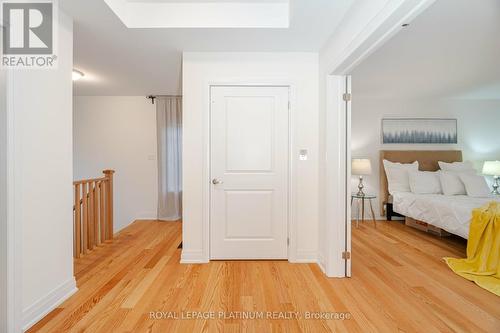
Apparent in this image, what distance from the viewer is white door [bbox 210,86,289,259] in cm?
289

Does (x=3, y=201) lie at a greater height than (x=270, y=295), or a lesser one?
greater

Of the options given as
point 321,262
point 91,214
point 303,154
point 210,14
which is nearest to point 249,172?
point 303,154

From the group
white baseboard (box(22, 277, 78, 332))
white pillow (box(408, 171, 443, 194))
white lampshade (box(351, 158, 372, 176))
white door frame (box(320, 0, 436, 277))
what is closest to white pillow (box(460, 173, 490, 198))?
white pillow (box(408, 171, 443, 194))

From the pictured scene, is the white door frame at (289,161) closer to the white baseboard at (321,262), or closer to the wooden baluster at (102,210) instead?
the white baseboard at (321,262)

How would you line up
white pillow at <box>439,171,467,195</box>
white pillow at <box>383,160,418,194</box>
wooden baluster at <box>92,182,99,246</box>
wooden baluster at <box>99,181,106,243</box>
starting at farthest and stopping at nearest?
white pillow at <box>383,160,418,194</box>
white pillow at <box>439,171,467,195</box>
wooden baluster at <box>99,181,106,243</box>
wooden baluster at <box>92,182,99,246</box>

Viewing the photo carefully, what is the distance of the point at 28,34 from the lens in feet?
6.16

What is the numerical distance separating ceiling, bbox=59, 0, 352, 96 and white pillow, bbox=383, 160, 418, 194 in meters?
3.00

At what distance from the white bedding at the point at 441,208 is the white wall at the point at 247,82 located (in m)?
1.92

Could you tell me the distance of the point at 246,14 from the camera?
2385 millimetres

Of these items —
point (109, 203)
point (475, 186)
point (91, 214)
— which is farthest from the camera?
point (475, 186)

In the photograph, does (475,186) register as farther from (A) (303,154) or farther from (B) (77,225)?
(B) (77,225)

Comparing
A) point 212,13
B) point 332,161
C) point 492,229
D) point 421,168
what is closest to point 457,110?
point 421,168

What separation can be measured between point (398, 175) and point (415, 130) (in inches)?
40.8

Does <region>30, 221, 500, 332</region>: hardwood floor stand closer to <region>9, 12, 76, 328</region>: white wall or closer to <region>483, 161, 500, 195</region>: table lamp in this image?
<region>9, 12, 76, 328</region>: white wall
